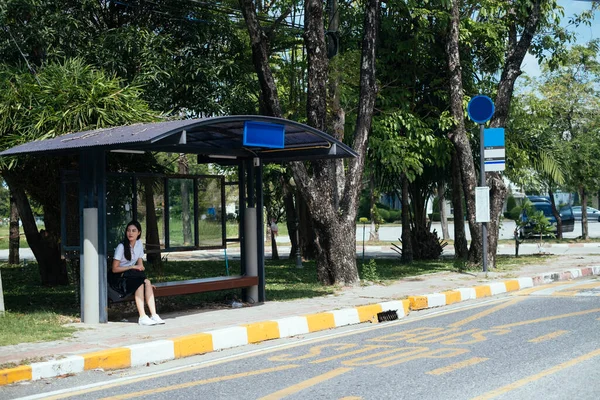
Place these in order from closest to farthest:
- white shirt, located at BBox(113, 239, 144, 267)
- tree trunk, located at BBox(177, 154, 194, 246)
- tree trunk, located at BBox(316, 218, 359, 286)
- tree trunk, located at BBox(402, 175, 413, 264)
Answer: white shirt, located at BBox(113, 239, 144, 267) < tree trunk, located at BBox(177, 154, 194, 246) < tree trunk, located at BBox(316, 218, 359, 286) < tree trunk, located at BBox(402, 175, 413, 264)

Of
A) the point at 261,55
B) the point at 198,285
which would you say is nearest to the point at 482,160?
the point at 261,55

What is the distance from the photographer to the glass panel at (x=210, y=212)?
1242cm

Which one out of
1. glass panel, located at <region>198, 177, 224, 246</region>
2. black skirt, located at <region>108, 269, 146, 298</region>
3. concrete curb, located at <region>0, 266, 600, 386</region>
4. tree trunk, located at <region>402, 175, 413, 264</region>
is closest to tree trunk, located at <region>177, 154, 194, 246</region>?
glass panel, located at <region>198, 177, 224, 246</region>

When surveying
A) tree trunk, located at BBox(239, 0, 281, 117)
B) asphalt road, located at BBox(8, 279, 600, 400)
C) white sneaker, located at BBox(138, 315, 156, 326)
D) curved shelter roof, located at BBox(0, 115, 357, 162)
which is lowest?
asphalt road, located at BBox(8, 279, 600, 400)

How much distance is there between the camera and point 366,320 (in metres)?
11.4

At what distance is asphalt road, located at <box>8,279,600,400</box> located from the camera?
21.7 ft

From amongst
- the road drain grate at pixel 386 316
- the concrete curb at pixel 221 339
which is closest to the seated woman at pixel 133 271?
the concrete curb at pixel 221 339

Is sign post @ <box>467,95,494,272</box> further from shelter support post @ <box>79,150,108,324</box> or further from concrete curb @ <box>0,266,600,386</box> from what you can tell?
shelter support post @ <box>79,150,108,324</box>

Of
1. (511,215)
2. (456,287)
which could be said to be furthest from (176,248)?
(511,215)

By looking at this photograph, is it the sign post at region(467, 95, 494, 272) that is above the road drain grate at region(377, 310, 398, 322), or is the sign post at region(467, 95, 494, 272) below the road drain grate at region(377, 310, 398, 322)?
above

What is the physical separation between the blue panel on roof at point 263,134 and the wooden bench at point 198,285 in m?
2.12

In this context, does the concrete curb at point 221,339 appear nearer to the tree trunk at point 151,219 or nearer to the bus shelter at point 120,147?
the bus shelter at point 120,147

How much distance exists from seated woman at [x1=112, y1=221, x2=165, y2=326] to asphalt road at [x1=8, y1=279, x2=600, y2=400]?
1739 mm

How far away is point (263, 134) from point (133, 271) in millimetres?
2405
